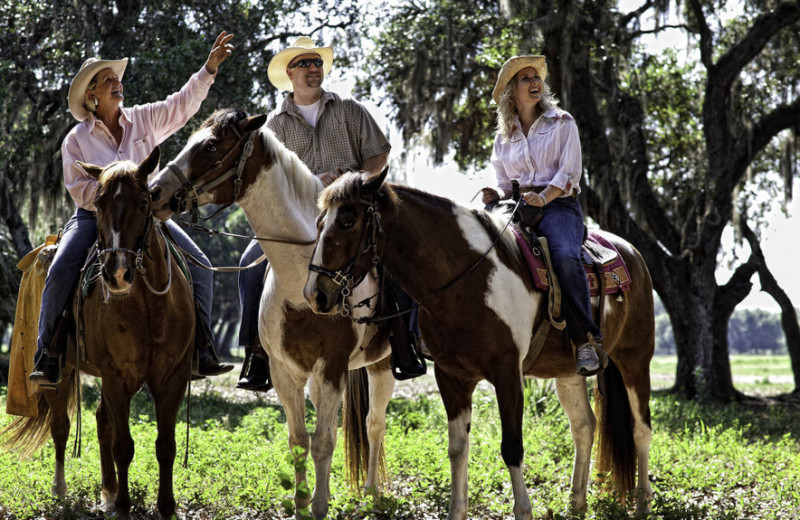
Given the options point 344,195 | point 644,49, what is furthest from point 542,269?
point 644,49

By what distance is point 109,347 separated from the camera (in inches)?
195

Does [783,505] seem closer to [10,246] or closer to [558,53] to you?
[558,53]

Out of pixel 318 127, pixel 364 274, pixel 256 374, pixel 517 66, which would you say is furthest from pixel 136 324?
pixel 517 66

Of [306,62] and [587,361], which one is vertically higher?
[306,62]

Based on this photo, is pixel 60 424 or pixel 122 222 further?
pixel 60 424

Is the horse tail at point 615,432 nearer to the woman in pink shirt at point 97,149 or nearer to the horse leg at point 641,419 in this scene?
the horse leg at point 641,419

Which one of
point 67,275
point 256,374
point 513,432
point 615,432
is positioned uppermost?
point 67,275

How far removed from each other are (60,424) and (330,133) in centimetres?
325

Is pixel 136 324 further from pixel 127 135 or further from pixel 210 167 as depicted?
pixel 127 135

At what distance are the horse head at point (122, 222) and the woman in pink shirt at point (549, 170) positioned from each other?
2.40 meters

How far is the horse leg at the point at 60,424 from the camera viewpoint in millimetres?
6199

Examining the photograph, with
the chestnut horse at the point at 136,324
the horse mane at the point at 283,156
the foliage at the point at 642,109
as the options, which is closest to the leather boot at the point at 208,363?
the chestnut horse at the point at 136,324

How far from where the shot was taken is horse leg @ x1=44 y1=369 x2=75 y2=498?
6.20 meters

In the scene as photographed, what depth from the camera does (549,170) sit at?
5395 mm
